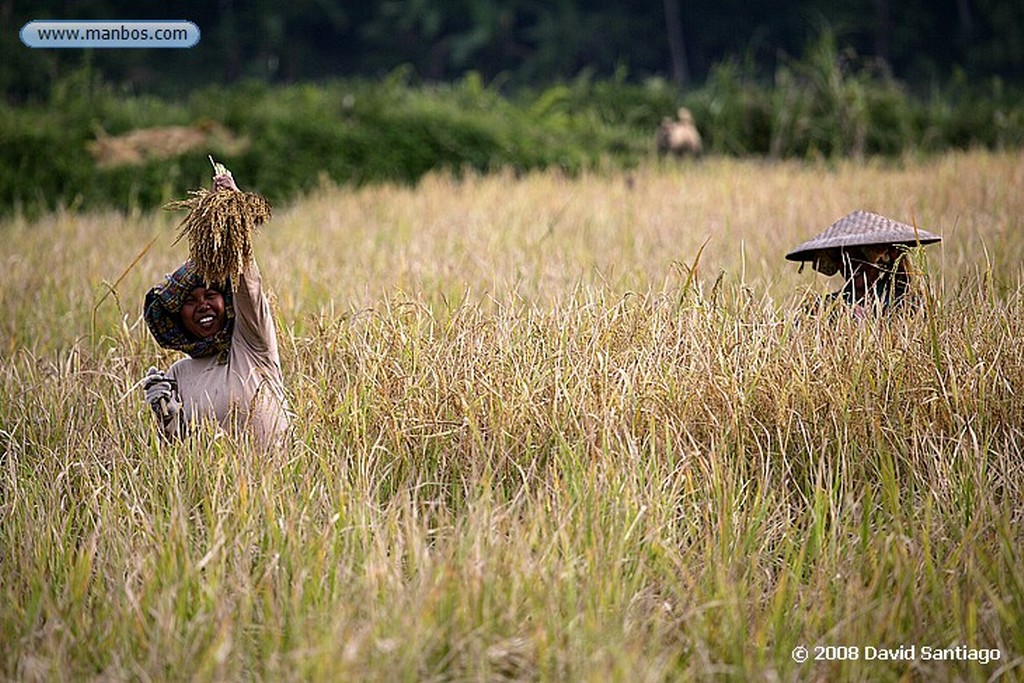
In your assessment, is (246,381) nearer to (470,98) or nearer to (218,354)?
(218,354)

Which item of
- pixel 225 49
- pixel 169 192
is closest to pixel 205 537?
pixel 169 192

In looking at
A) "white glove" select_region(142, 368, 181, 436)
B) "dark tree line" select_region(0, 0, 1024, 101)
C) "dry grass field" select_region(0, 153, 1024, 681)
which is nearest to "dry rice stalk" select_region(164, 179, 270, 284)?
"white glove" select_region(142, 368, 181, 436)

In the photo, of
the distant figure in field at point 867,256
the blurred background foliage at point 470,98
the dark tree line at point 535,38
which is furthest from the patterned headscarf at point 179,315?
the dark tree line at point 535,38

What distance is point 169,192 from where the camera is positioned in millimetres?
8734

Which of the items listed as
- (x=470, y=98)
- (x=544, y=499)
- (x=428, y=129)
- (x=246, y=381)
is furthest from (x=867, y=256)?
(x=470, y=98)

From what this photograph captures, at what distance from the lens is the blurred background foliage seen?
384 inches

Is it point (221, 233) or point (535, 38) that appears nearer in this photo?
point (221, 233)

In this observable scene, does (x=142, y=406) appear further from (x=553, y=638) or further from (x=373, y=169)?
(x=373, y=169)

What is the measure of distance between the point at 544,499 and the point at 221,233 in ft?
3.06

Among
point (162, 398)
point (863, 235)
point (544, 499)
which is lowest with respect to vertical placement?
point (544, 499)

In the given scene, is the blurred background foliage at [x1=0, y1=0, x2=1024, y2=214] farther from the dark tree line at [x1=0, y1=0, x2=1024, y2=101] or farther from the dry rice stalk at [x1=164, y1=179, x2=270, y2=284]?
the dry rice stalk at [x1=164, y1=179, x2=270, y2=284]

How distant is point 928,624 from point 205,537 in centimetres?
143

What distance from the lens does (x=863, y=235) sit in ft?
10.2

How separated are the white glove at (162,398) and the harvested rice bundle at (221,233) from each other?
286 millimetres
